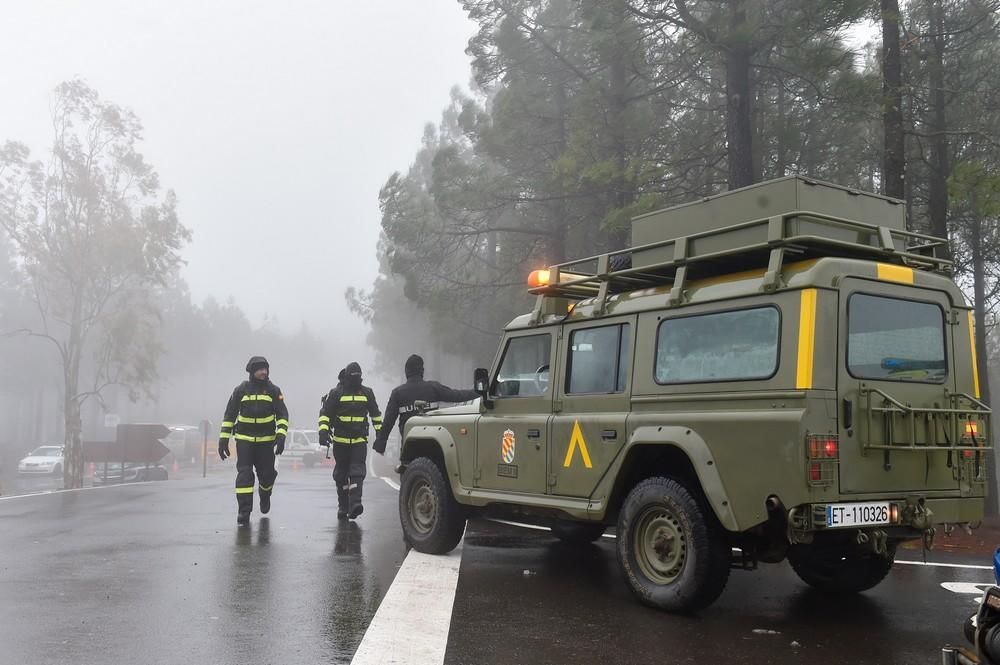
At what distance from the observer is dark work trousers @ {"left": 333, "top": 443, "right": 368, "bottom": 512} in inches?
442

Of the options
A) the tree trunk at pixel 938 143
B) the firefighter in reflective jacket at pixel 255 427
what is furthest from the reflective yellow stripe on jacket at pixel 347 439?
the tree trunk at pixel 938 143

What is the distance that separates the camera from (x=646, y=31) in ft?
51.2

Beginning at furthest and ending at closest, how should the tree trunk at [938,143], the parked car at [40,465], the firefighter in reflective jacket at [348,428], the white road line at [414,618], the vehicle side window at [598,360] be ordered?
1. the parked car at [40,465]
2. the tree trunk at [938,143]
3. the firefighter in reflective jacket at [348,428]
4. the vehicle side window at [598,360]
5. the white road line at [414,618]

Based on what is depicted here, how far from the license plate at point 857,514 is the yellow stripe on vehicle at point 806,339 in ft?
2.37

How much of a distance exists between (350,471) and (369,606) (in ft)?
17.1

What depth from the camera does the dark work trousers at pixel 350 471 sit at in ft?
36.9

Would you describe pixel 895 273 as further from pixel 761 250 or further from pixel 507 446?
pixel 507 446

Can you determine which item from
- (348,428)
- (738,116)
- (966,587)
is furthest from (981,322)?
(348,428)

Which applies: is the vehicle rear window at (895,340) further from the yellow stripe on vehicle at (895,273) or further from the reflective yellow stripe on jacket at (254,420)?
the reflective yellow stripe on jacket at (254,420)

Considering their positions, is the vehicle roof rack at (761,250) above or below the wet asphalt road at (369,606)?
above

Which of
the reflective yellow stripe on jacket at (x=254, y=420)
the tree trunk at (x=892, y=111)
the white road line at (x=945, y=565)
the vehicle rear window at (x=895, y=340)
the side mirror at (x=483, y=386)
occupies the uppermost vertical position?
the tree trunk at (x=892, y=111)

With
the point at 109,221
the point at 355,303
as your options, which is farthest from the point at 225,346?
the point at 109,221

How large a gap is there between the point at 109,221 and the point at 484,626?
28.2m

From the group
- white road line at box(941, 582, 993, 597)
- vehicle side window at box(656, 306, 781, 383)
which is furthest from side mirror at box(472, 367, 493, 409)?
white road line at box(941, 582, 993, 597)
